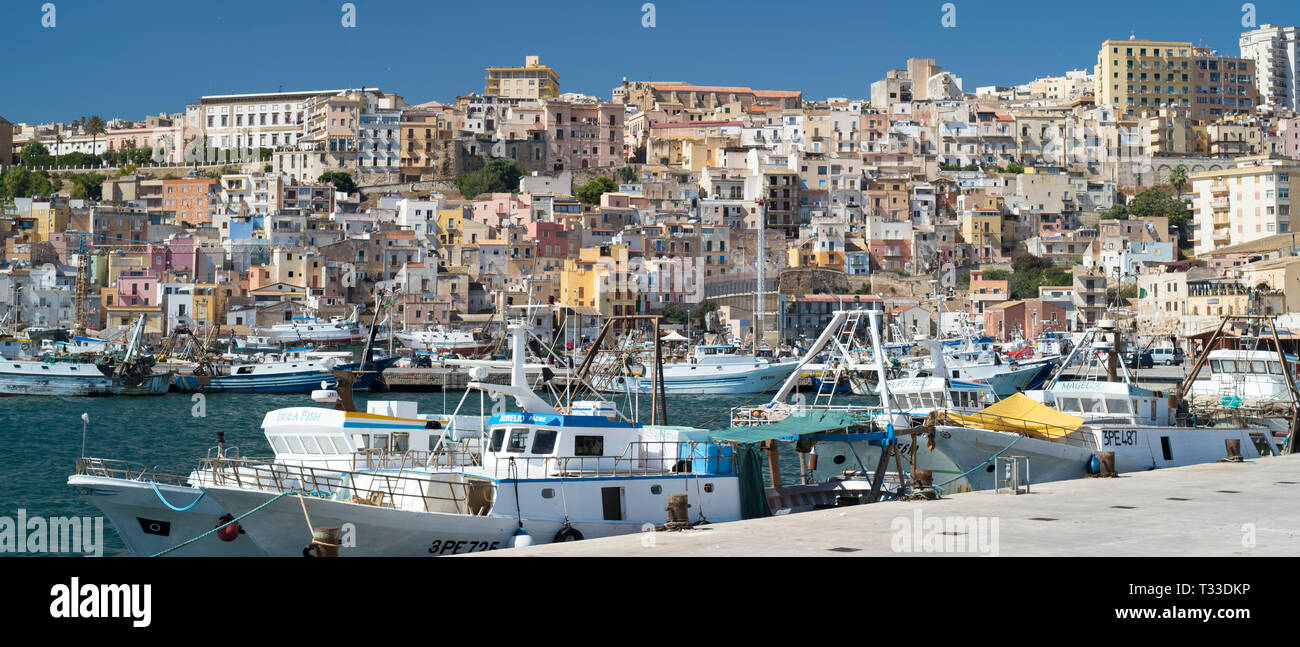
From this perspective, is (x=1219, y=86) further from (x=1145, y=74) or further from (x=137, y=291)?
(x=137, y=291)

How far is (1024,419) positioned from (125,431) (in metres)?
29.2

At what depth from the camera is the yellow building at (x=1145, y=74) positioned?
13312cm

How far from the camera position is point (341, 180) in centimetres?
11044

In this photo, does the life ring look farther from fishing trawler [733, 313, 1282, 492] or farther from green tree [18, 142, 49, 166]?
green tree [18, 142, 49, 166]

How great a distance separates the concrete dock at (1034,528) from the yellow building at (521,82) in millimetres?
117026

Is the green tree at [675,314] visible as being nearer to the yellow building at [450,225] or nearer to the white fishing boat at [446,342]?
the white fishing boat at [446,342]

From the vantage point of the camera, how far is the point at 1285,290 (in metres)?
73.6

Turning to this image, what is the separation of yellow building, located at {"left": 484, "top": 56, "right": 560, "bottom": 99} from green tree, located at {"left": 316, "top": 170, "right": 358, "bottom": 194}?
2570cm

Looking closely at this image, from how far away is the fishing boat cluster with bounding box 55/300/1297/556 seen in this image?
16609 mm

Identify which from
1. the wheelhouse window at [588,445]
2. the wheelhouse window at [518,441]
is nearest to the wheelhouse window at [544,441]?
the wheelhouse window at [518,441]

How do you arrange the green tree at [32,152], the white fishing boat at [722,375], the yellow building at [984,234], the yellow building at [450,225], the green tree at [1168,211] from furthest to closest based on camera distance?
the green tree at [32,152], the green tree at [1168,211], the yellow building at [984,234], the yellow building at [450,225], the white fishing boat at [722,375]

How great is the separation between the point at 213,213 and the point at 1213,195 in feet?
249

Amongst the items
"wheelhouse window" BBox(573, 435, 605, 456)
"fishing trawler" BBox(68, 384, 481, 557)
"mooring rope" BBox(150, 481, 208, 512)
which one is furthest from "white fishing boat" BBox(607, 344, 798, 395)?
"mooring rope" BBox(150, 481, 208, 512)
